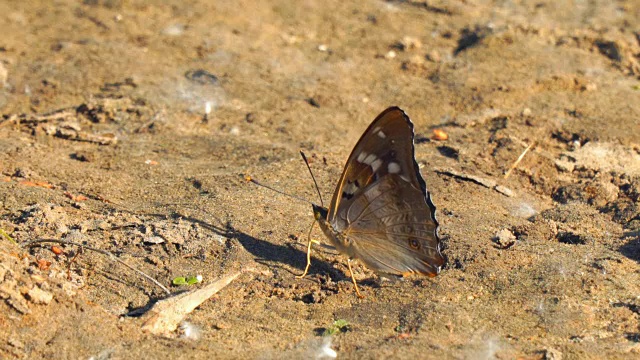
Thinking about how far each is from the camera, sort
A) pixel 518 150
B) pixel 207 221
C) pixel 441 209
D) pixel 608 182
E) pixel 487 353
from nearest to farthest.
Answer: pixel 487 353 < pixel 207 221 < pixel 441 209 < pixel 608 182 < pixel 518 150

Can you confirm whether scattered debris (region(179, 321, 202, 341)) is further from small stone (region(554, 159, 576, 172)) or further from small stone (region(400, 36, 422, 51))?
small stone (region(400, 36, 422, 51))

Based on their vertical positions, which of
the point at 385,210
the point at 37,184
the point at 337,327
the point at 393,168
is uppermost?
the point at 393,168

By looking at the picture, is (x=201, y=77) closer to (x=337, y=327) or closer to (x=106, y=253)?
(x=106, y=253)

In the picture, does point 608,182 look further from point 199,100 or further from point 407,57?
point 199,100

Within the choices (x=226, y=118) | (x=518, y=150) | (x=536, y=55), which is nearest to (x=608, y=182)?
(x=518, y=150)

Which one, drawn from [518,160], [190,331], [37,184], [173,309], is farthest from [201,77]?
[190,331]

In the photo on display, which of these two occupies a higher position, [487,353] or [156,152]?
[487,353]

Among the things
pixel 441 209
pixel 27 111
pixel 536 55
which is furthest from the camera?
pixel 536 55
